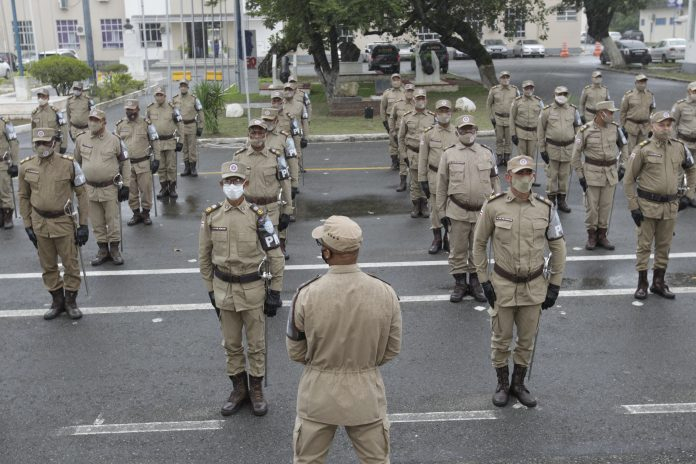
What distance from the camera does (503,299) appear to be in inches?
263

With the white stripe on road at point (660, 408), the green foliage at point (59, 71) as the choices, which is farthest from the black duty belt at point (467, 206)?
the green foliage at point (59, 71)

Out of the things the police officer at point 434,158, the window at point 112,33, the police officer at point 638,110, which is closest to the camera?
the police officer at point 434,158

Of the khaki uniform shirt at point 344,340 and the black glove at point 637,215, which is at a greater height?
the khaki uniform shirt at point 344,340

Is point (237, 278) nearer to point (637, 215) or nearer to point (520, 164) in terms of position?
point (520, 164)

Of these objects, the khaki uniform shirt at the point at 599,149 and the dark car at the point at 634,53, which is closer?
the khaki uniform shirt at the point at 599,149

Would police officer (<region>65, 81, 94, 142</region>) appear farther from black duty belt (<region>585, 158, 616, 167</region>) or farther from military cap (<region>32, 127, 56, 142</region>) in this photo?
black duty belt (<region>585, 158, 616, 167</region>)

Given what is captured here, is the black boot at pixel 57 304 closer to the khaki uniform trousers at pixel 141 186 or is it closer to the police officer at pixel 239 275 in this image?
the police officer at pixel 239 275

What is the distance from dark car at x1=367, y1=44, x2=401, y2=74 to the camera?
136 ft

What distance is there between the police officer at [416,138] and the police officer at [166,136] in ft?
14.3

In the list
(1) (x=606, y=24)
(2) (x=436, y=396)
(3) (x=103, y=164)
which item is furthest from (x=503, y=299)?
(1) (x=606, y=24)

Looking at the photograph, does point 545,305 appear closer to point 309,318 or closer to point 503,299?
point 503,299

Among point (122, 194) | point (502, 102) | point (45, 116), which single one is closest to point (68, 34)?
point (45, 116)

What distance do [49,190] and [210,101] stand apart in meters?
14.1

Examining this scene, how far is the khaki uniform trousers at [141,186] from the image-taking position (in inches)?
520
